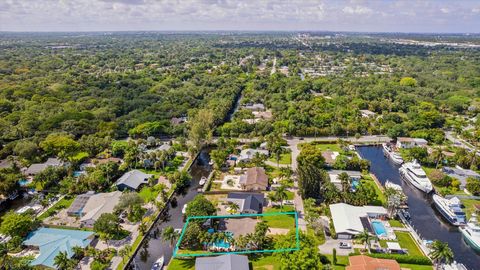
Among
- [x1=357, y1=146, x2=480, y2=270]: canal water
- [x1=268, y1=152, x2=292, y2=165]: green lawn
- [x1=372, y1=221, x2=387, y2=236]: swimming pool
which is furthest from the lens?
[x1=268, y1=152, x2=292, y2=165]: green lawn

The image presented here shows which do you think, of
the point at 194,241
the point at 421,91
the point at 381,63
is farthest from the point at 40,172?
the point at 381,63

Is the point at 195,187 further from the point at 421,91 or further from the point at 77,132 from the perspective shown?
the point at 421,91

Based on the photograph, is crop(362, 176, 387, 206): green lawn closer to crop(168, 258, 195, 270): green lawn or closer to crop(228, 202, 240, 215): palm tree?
crop(228, 202, 240, 215): palm tree

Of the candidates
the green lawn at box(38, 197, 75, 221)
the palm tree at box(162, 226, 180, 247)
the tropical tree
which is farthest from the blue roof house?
the tropical tree

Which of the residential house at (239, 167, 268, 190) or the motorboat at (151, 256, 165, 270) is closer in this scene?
the motorboat at (151, 256, 165, 270)

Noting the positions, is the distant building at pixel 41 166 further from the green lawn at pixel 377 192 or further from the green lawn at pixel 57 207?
the green lawn at pixel 377 192

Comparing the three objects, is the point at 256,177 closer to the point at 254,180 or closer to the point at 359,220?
the point at 254,180
